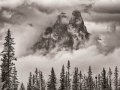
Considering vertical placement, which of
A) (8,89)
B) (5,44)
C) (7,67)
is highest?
(5,44)

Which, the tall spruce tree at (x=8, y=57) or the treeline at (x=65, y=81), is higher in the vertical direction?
the treeline at (x=65, y=81)

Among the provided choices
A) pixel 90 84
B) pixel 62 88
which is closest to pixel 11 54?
pixel 62 88

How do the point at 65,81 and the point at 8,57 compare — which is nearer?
the point at 8,57

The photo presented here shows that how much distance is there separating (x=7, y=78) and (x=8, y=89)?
53.7 inches

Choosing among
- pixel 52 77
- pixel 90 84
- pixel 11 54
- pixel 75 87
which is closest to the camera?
pixel 11 54

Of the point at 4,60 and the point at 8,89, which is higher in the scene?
the point at 4,60

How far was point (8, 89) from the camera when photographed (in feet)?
117

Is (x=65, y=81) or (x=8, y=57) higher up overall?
(x=65, y=81)

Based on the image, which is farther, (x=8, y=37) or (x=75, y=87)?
(x=75, y=87)

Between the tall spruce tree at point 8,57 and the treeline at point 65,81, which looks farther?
the treeline at point 65,81

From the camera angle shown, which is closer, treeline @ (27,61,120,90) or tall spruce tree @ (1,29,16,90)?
tall spruce tree @ (1,29,16,90)

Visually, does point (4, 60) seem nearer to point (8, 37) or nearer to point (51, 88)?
point (8, 37)

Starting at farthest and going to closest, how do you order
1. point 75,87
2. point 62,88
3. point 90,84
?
1. point 90,84
2. point 75,87
3. point 62,88

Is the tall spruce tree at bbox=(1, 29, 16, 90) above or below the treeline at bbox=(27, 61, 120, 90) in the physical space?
below
